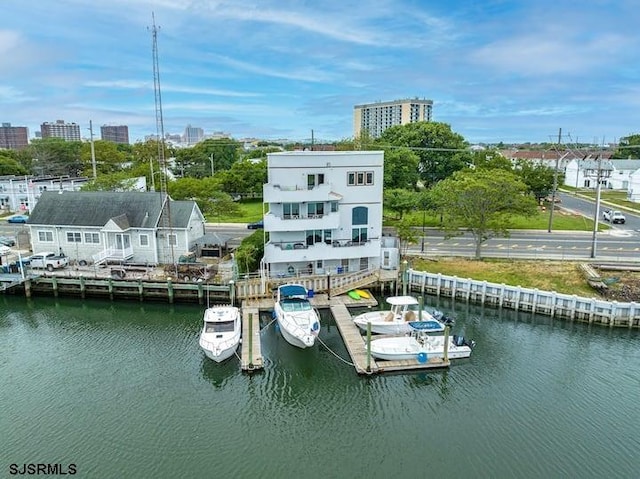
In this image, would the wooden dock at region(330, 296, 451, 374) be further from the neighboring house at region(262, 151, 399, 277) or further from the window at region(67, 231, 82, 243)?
the window at region(67, 231, 82, 243)

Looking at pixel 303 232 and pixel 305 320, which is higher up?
pixel 303 232

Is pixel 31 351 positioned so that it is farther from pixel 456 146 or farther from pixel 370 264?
pixel 456 146

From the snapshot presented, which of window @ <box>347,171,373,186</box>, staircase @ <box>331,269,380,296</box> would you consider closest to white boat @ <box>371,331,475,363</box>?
staircase @ <box>331,269,380,296</box>

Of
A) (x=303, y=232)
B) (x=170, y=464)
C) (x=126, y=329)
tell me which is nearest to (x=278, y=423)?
(x=170, y=464)

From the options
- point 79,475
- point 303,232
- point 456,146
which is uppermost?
point 456,146

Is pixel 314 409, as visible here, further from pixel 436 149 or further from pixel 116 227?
pixel 436 149

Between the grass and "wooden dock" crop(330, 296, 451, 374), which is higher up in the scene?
the grass
